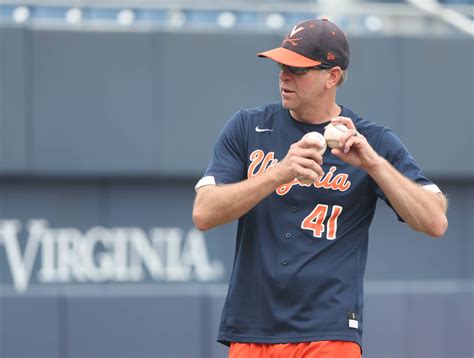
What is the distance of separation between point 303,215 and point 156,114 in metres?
7.49

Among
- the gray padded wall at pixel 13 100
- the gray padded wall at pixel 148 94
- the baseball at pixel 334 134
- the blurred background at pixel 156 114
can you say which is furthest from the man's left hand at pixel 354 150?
the gray padded wall at pixel 13 100

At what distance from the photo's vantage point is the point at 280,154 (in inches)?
153

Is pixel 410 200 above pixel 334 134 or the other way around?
the other way around

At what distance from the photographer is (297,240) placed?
12.5ft

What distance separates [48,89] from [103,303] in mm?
3000

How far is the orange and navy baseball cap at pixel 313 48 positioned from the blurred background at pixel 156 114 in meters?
6.98

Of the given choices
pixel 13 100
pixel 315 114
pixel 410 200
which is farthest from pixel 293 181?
pixel 13 100

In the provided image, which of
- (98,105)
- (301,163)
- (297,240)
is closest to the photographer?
(301,163)

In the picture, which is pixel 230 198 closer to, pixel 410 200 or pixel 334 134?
pixel 334 134

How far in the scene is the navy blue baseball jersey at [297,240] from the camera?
3.81 meters

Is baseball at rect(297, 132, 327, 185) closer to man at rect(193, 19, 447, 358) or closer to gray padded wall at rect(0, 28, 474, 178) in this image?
man at rect(193, 19, 447, 358)

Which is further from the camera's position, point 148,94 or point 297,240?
point 148,94

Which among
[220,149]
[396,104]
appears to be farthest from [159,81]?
[220,149]

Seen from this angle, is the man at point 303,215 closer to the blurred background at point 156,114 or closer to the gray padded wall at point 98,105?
the blurred background at point 156,114
